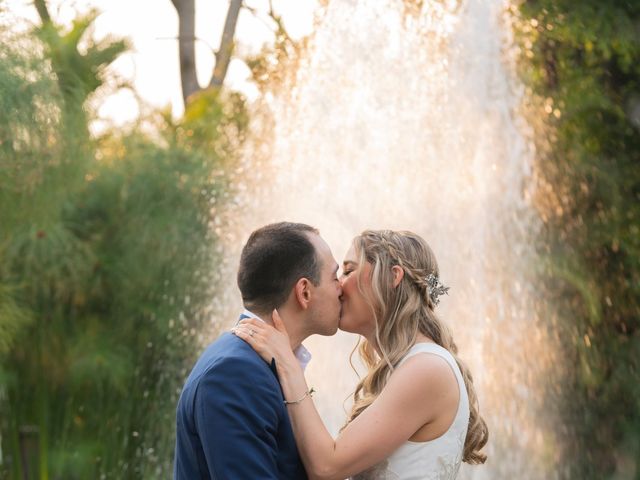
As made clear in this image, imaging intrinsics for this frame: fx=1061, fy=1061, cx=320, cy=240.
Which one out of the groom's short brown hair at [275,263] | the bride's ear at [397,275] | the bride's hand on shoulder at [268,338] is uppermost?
the groom's short brown hair at [275,263]

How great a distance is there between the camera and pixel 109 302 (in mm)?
10273

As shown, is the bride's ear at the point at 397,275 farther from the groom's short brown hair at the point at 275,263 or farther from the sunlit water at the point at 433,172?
the sunlit water at the point at 433,172

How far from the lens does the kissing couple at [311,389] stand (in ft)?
8.25

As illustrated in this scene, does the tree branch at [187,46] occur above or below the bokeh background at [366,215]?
above

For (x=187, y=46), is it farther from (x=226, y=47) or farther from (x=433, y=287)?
(x=433, y=287)

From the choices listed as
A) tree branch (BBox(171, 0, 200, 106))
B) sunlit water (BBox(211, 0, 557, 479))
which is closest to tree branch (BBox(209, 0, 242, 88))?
tree branch (BBox(171, 0, 200, 106))

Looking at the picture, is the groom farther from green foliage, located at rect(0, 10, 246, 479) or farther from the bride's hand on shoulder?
green foliage, located at rect(0, 10, 246, 479)

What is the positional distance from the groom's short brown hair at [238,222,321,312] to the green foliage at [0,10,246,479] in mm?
6001

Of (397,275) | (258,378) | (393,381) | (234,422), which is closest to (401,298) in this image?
(397,275)

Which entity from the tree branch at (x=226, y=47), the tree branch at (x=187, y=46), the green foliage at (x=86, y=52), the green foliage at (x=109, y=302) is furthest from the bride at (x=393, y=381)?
the tree branch at (x=187, y=46)

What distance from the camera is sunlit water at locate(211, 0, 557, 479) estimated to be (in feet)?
25.5

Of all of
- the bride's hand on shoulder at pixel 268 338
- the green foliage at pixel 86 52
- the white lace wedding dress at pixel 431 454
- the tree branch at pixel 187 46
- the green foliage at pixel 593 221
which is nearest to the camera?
the bride's hand on shoulder at pixel 268 338

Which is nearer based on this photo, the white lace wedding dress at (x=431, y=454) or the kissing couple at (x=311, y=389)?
the kissing couple at (x=311, y=389)

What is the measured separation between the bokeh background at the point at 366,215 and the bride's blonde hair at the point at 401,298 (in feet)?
13.1
